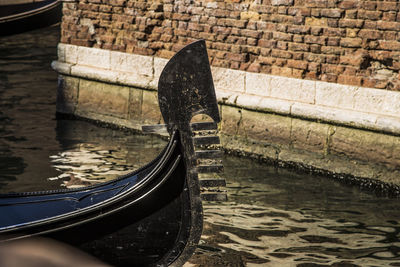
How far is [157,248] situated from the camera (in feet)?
10.6

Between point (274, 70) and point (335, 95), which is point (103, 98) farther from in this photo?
point (335, 95)

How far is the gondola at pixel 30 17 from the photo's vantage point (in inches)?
460

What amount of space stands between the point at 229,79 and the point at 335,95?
101 centimetres

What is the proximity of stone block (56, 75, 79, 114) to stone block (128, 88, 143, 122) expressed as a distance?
0.70 m

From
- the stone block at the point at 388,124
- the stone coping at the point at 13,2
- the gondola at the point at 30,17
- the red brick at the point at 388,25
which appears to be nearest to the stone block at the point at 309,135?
the stone block at the point at 388,124

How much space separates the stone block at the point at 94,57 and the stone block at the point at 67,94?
8.3 inches

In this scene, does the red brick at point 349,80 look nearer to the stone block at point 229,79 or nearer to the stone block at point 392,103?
the stone block at point 392,103

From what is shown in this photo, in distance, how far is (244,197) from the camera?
5.03 m

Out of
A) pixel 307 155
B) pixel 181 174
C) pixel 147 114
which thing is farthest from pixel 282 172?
pixel 181 174

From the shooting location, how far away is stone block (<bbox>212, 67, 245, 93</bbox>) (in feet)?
19.8

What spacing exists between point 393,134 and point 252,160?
4.14 ft

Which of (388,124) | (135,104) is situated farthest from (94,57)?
(388,124)

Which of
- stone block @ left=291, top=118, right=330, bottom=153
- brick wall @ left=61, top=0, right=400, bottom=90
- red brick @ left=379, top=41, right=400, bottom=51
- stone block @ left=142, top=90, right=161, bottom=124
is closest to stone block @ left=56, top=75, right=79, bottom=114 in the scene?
brick wall @ left=61, top=0, right=400, bottom=90

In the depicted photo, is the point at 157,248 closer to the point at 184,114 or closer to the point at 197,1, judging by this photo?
the point at 184,114
